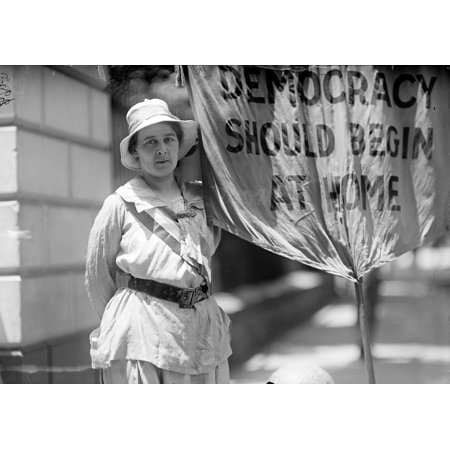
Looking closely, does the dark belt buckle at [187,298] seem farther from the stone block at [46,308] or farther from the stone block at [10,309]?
the stone block at [10,309]

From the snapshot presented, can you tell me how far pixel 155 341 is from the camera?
346 cm

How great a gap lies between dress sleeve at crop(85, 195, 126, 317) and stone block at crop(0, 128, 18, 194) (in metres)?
0.50

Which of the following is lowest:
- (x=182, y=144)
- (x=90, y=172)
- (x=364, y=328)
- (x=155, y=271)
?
(x=364, y=328)

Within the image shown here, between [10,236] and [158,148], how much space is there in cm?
93

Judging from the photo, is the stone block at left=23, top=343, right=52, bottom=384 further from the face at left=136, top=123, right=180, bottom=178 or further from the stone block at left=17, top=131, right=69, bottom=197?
the face at left=136, top=123, right=180, bottom=178

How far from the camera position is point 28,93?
361 centimetres

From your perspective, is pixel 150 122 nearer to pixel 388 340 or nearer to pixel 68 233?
pixel 68 233

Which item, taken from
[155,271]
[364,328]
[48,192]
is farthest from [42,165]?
[364,328]

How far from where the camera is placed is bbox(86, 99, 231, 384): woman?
11.4 ft

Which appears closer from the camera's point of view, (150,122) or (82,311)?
(150,122)

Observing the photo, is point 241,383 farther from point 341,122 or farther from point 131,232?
point 341,122

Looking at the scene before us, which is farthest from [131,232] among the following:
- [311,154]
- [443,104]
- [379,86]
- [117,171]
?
[443,104]

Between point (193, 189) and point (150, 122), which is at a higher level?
point (150, 122)

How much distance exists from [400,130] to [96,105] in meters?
1.66
